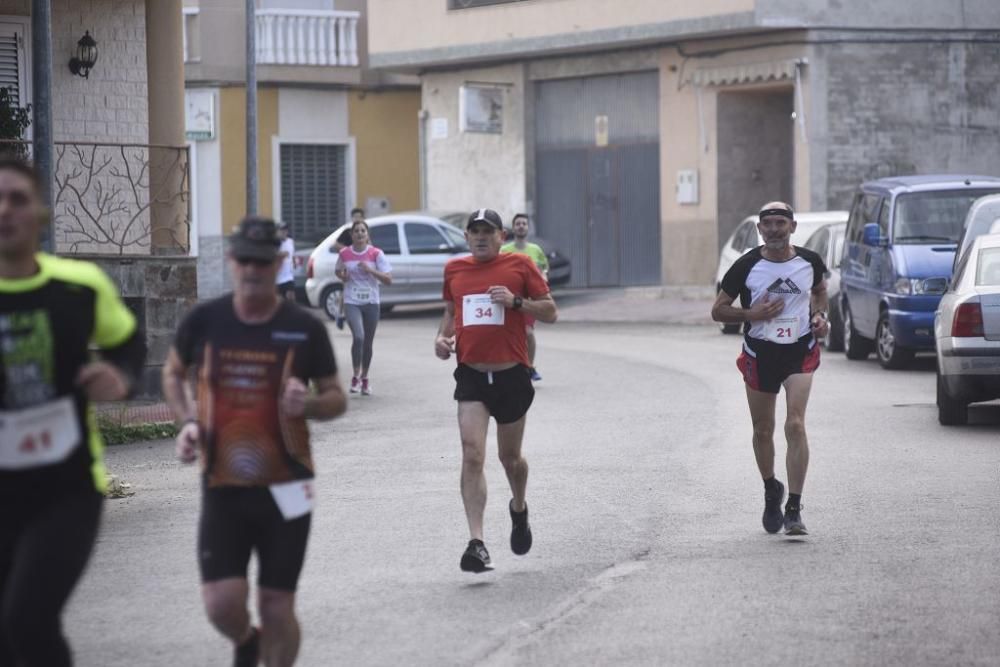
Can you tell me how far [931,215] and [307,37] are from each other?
70.9ft

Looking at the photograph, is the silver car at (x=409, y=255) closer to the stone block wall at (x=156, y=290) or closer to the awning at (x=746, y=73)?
the awning at (x=746, y=73)

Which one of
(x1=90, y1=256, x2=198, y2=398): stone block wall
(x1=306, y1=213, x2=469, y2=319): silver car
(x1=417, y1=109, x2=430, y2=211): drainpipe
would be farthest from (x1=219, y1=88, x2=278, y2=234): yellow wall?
(x1=90, y1=256, x2=198, y2=398): stone block wall

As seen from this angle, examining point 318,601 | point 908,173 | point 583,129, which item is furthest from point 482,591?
point 583,129

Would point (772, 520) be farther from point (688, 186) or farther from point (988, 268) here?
point (688, 186)

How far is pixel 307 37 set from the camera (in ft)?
128

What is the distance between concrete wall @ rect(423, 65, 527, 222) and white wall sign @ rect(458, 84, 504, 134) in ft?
0.46

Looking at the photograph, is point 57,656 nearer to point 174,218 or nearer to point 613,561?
point 613,561

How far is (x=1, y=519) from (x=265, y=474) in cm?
89

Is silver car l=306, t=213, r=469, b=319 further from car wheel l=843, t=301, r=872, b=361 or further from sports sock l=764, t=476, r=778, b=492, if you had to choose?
sports sock l=764, t=476, r=778, b=492

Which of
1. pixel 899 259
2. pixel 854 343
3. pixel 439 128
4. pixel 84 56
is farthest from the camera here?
pixel 439 128

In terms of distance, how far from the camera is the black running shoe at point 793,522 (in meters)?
9.62

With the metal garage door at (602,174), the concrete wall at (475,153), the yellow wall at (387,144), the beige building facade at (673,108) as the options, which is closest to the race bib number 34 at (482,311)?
the beige building facade at (673,108)

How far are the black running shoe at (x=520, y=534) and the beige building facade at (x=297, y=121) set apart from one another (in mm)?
28872

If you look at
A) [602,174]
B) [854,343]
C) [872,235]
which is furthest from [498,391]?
[602,174]
